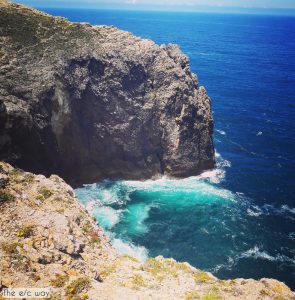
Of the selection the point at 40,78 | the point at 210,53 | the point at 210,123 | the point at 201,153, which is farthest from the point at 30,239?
the point at 210,53

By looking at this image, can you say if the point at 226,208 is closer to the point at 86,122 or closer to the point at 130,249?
the point at 130,249

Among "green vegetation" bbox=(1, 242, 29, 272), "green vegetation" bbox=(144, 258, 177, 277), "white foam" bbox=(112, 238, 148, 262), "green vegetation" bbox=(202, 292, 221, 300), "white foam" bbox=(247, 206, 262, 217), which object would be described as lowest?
"white foam" bbox=(112, 238, 148, 262)

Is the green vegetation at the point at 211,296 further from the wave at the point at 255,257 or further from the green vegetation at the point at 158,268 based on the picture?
the wave at the point at 255,257

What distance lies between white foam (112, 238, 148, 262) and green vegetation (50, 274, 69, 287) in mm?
23537

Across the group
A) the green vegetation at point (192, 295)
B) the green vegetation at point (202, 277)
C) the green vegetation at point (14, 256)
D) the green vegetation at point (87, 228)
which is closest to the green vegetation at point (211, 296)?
the green vegetation at point (192, 295)

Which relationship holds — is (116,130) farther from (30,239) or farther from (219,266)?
(30,239)

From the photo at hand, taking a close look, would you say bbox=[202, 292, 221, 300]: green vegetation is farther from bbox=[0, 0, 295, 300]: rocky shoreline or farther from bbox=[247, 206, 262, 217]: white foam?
bbox=[247, 206, 262, 217]: white foam

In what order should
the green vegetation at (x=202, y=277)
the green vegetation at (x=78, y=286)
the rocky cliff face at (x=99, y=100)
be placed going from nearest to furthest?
1. the green vegetation at (x=78, y=286)
2. the green vegetation at (x=202, y=277)
3. the rocky cliff face at (x=99, y=100)

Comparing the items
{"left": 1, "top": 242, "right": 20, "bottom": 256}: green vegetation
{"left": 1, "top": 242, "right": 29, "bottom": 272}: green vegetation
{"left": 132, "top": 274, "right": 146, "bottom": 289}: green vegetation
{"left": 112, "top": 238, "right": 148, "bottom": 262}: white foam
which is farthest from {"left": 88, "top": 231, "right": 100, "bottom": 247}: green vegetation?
{"left": 112, "top": 238, "right": 148, "bottom": 262}: white foam

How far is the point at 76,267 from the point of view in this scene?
24.9m

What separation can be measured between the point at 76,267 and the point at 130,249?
22992mm

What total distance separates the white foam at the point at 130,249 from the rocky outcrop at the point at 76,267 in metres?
16.2

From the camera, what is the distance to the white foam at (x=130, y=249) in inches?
1812

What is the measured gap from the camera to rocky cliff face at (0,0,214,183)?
5491 cm
